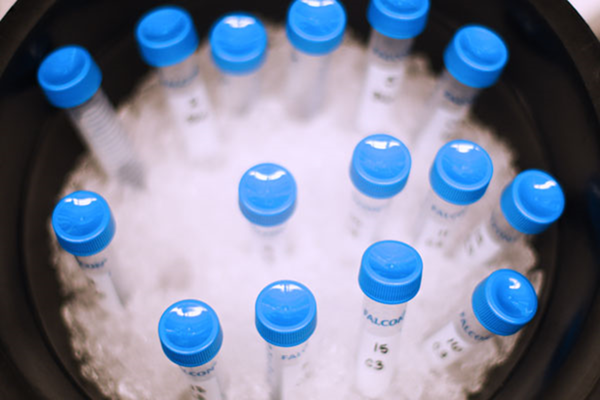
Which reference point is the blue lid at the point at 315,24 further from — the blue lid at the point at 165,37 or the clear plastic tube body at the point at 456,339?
the clear plastic tube body at the point at 456,339

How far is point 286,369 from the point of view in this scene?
51cm

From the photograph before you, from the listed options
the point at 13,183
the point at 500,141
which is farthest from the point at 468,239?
the point at 13,183

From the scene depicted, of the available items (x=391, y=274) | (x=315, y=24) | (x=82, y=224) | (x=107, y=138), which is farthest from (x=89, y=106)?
(x=391, y=274)

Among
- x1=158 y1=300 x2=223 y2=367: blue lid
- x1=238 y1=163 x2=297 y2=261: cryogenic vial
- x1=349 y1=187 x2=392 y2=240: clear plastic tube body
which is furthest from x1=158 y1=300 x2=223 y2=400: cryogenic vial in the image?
x1=349 y1=187 x2=392 y2=240: clear plastic tube body

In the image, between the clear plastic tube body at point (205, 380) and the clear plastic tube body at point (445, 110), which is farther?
the clear plastic tube body at point (445, 110)

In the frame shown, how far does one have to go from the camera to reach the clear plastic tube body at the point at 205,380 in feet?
1.59

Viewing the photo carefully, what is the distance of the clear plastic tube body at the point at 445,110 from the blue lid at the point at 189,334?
37 centimetres

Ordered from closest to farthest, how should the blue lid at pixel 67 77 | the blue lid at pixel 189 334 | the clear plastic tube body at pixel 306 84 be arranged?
the blue lid at pixel 189 334 < the blue lid at pixel 67 77 < the clear plastic tube body at pixel 306 84

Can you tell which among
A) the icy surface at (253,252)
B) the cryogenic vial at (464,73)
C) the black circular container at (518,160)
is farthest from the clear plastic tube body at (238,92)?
the cryogenic vial at (464,73)

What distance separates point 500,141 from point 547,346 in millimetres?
281

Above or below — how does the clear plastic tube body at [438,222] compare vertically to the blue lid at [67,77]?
below

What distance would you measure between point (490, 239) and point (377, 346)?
185mm

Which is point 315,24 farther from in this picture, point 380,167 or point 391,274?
point 391,274

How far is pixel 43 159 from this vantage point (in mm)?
604
